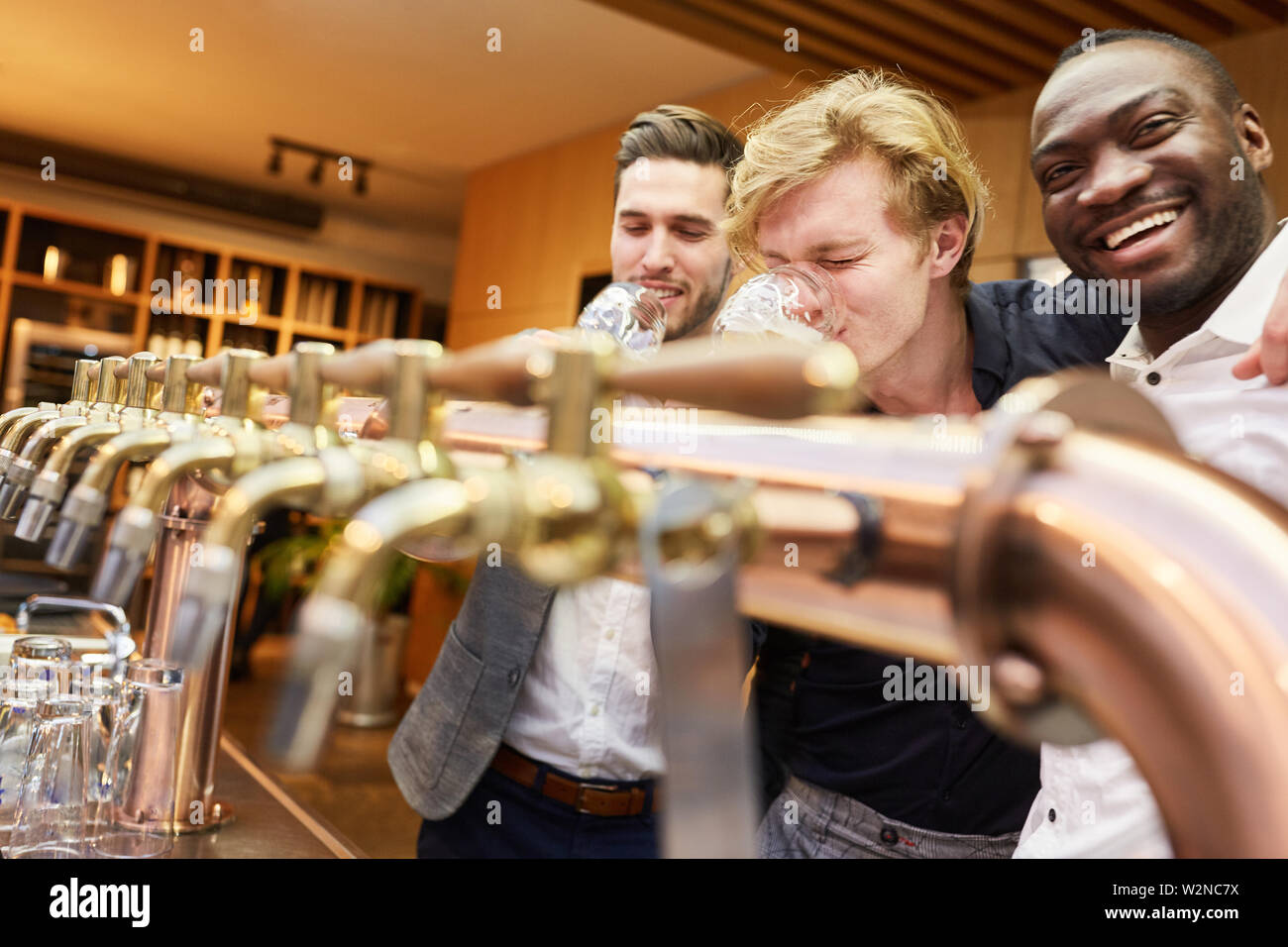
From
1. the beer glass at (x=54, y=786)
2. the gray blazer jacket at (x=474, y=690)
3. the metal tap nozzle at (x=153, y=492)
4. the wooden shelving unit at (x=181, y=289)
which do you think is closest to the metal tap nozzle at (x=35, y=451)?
the metal tap nozzle at (x=153, y=492)

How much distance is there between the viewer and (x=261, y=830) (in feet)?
5.18

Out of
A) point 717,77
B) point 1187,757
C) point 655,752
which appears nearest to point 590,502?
point 1187,757

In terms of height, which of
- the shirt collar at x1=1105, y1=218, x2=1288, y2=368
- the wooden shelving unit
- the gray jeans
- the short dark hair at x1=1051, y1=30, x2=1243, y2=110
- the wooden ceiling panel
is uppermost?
the wooden ceiling panel

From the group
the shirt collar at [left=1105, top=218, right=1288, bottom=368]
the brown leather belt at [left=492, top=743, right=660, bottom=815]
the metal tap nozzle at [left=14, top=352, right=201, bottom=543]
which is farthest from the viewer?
the brown leather belt at [left=492, top=743, right=660, bottom=815]

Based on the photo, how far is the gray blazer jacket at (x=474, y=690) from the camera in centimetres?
211

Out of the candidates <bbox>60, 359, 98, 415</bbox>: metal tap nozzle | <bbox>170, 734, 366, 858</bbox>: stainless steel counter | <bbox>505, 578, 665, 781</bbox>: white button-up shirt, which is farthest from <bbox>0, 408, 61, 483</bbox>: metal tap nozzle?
<bbox>505, 578, 665, 781</bbox>: white button-up shirt

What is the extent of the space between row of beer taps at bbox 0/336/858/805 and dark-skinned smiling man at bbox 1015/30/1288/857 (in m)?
0.85

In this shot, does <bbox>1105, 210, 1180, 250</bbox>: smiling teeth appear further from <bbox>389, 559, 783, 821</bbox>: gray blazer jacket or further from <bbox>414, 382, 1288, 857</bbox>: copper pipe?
<bbox>389, 559, 783, 821</bbox>: gray blazer jacket

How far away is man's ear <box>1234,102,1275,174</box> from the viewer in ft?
4.18

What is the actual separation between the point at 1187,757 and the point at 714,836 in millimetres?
165

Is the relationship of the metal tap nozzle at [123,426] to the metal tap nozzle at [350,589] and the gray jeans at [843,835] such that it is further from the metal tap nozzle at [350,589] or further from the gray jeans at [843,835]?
the gray jeans at [843,835]

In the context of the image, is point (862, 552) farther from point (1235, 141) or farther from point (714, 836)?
point (1235, 141)

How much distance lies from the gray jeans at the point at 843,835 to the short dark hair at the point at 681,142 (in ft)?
4.01

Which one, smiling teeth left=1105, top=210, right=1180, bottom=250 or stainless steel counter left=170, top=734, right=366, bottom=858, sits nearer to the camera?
smiling teeth left=1105, top=210, right=1180, bottom=250
